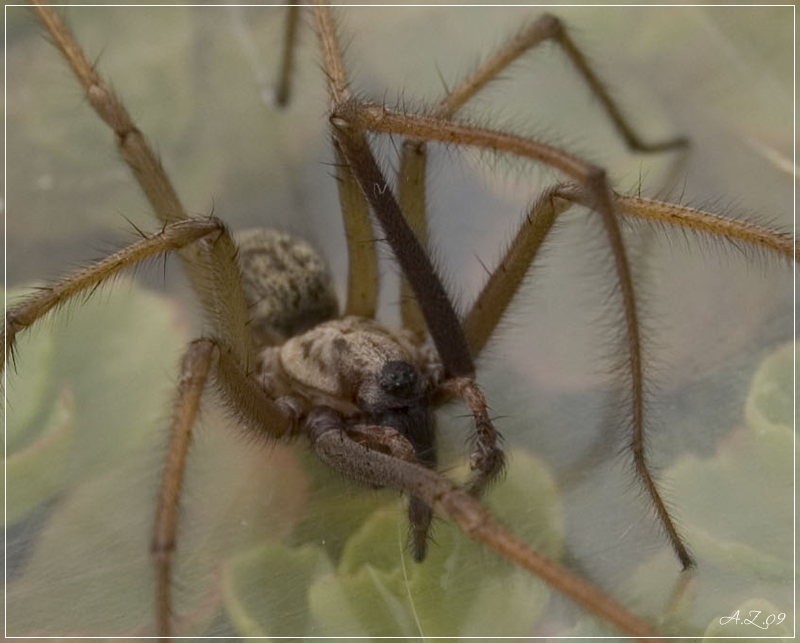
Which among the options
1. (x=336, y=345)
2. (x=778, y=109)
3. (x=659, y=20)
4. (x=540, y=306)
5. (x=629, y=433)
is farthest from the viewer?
(x=659, y=20)

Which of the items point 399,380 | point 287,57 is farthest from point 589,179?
point 287,57

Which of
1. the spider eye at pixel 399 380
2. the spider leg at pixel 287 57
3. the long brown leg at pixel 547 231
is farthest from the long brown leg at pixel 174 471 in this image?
the spider leg at pixel 287 57

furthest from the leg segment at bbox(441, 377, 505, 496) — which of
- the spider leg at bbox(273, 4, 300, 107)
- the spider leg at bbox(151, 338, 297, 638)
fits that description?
the spider leg at bbox(273, 4, 300, 107)

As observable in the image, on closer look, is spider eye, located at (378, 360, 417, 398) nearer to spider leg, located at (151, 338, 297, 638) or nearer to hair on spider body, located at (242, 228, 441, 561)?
hair on spider body, located at (242, 228, 441, 561)

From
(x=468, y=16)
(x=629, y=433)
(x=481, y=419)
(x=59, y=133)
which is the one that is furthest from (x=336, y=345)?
(x=468, y=16)

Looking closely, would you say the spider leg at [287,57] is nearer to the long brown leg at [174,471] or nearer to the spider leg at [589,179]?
the spider leg at [589,179]

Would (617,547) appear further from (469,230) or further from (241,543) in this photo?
(469,230)

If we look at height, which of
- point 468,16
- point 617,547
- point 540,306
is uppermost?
point 468,16
